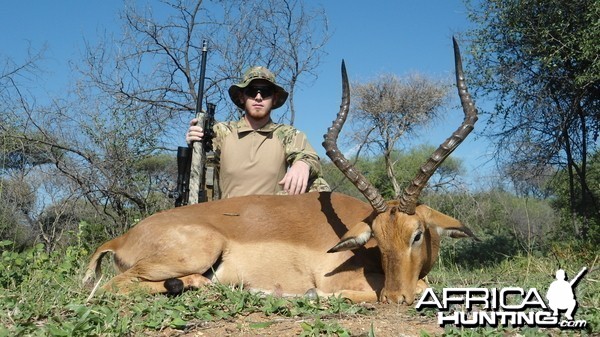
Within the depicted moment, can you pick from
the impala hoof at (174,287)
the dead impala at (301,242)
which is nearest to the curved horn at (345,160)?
the dead impala at (301,242)

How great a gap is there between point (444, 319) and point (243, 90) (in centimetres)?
353

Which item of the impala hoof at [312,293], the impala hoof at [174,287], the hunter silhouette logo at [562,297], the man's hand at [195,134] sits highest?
the man's hand at [195,134]

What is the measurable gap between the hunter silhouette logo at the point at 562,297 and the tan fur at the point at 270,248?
893 millimetres

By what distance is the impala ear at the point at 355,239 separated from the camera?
4.36 meters

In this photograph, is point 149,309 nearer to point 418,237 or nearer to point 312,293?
point 312,293

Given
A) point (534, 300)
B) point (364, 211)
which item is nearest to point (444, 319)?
point (534, 300)

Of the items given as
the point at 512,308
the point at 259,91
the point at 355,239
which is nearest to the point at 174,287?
the point at 355,239

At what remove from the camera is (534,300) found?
151 inches

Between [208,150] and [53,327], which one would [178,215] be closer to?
[208,150]

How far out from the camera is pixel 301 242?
4754 mm

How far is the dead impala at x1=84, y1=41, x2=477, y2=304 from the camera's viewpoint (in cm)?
425

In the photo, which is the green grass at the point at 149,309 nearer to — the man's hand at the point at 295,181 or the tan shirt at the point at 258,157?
the man's hand at the point at 295,181

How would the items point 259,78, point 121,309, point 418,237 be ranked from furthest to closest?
point 259,78, point 418,237, point 121,309

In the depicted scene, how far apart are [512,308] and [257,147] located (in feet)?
10.4
